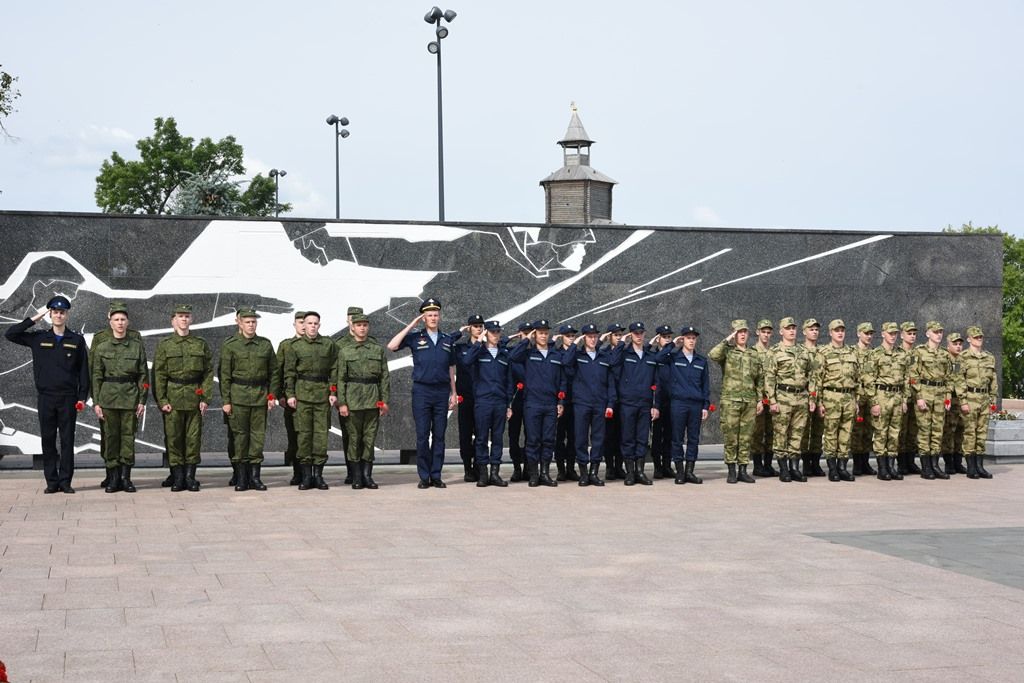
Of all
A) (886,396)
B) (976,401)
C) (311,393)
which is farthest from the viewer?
(976,401)

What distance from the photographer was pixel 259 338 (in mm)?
12336

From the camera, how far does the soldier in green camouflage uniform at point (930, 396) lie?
13.6 m

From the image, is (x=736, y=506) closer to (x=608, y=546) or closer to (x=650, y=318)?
(x=608, y=546)

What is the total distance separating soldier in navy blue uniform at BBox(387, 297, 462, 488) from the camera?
40.5 feet

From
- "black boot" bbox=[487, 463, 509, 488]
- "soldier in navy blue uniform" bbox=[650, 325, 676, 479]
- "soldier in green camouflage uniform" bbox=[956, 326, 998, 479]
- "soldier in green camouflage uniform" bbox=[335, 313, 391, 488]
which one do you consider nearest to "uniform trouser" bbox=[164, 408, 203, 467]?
"soldier in green camouflage uniform" bbox=[335, 313, 391, 488]

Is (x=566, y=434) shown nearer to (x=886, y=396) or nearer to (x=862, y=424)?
(x=862, y=424)

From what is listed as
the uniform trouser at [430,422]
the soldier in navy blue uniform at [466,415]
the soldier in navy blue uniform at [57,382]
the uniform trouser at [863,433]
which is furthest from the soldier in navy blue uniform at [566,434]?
the soldier in navy blue uniform at [57,382]

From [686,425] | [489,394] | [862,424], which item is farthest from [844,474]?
[489,394]

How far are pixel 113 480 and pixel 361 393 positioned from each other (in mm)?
2379

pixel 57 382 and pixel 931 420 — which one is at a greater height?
pixel 57 382

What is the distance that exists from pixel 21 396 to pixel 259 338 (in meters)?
2.74

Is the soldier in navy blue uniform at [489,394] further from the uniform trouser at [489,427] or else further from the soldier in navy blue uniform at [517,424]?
the soldier in navy blue uniform at [517,424]

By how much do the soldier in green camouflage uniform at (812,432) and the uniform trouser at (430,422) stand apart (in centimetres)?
381

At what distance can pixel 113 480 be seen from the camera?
11844mm
